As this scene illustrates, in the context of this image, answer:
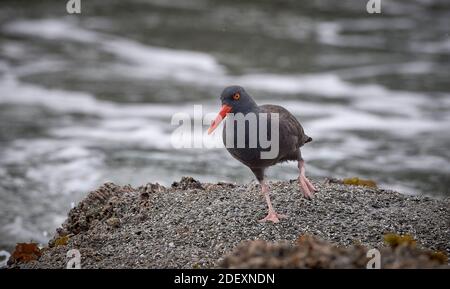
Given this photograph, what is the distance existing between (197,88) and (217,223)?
32.3 feet

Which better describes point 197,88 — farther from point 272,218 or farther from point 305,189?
point 272,218

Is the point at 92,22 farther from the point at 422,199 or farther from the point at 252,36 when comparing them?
the point at 422,199

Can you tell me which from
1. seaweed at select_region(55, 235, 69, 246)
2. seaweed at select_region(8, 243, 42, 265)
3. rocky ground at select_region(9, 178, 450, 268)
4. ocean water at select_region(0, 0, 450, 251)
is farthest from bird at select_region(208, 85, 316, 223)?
ocean water at select_region(0, 0, 450, 251)

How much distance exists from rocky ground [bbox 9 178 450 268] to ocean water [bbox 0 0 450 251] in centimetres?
277

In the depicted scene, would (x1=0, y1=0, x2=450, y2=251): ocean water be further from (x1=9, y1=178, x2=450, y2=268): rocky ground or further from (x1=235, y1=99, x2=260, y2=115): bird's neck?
(x1=235, y1=99, x2=260, y2=115): bird's neck

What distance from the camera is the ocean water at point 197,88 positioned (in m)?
10.4

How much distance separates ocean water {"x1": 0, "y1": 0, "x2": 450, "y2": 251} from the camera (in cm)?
1041

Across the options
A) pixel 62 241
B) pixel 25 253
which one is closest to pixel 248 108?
pixel 62 241

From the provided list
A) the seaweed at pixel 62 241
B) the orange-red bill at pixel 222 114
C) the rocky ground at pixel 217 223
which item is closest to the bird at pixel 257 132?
the orange-red bill at pixel 222 114

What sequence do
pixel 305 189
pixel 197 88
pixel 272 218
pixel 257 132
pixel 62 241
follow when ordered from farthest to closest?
1. pixel 197 88
2. pixel 305 189
3. pixel 62 241
4. pixel 272 218
5. pixel 257 132

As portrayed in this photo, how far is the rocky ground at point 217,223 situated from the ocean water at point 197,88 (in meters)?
2.77

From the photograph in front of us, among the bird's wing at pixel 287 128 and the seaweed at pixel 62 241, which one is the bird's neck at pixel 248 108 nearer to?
the bird's wing at pixel 287 128

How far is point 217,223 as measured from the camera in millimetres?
5430

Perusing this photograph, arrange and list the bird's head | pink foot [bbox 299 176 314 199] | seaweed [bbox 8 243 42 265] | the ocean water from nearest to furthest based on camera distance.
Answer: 1. the bird's head
2. seaweed [bbox 8 243 42 265]
3. pink foot [bbox 299 176 314 199]
4. the ocean water
